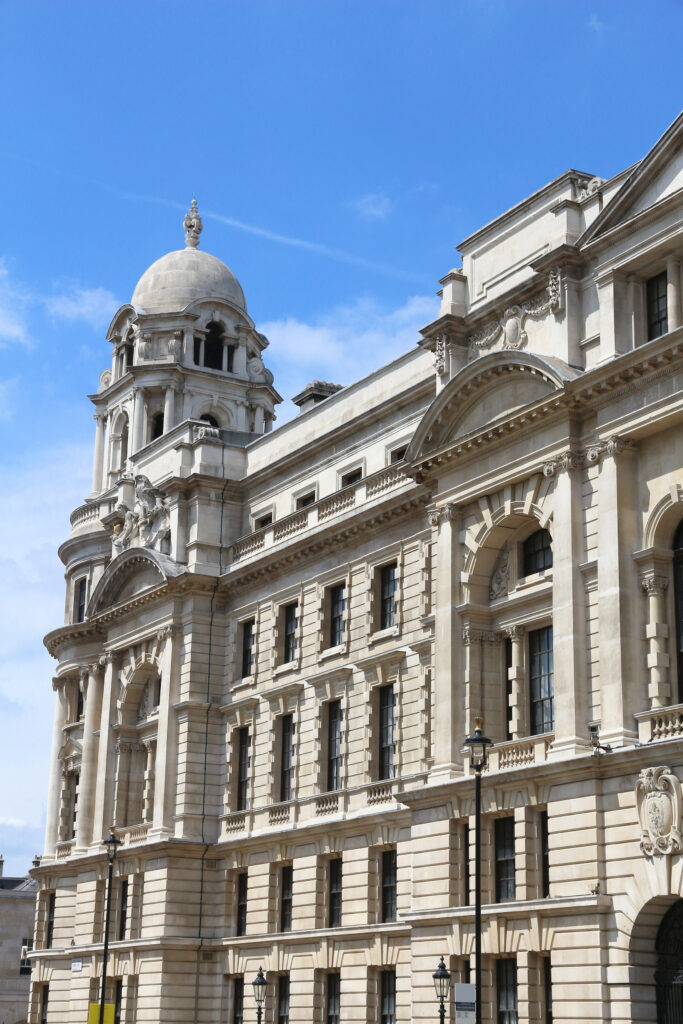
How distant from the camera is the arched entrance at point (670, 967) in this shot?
3419 cm

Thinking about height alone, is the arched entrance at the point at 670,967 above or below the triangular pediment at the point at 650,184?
below

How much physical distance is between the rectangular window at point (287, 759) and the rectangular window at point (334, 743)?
6.41ft

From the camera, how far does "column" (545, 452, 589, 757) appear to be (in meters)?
36.8

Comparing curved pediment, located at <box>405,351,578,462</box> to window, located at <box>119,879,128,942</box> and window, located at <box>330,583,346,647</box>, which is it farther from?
window, located at <box>119,879,128,942</box>

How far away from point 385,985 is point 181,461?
23171 mm

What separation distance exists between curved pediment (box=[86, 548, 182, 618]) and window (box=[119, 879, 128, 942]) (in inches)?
431

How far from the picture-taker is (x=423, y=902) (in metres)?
40.8

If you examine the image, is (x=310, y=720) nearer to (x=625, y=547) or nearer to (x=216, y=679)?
(x=216, y=679)

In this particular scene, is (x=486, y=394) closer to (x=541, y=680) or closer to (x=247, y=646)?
(x=541, y=680)

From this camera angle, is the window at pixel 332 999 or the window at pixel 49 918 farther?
the window at pixel 49 918

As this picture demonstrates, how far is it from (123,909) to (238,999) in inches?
320

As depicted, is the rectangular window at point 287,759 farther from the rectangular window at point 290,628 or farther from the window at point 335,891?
the window at point 335,891

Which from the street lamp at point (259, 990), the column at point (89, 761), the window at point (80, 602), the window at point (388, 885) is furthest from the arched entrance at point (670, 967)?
the window at point (80, 602)

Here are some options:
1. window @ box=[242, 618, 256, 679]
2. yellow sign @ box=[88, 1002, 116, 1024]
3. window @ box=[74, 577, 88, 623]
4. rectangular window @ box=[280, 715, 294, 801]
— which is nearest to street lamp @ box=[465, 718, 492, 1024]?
rectangular window @ box=[280, 715, 294, 801]
